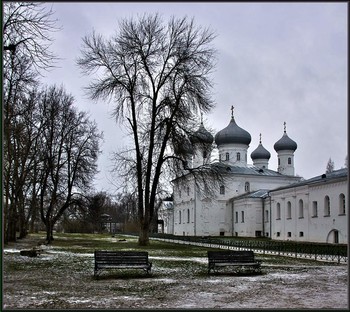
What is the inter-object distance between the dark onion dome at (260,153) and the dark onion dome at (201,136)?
43.8 m

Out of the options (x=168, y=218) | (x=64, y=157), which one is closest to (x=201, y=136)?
(x=64, y=157)

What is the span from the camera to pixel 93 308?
29.9 feet

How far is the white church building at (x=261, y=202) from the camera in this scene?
4403 cm

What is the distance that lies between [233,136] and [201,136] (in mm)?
38293

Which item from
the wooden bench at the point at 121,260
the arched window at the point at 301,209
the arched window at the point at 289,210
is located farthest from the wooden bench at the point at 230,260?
the arched window at the point at 289,210

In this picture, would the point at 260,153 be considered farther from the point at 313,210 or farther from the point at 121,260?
the point at 121,260

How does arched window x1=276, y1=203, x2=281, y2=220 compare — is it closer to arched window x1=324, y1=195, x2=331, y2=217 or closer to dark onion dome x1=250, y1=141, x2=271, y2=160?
arched window x1=324, y1=195, x2=331, y2=217

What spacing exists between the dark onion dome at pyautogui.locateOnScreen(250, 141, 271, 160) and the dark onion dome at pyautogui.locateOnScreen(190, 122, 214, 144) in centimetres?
4382

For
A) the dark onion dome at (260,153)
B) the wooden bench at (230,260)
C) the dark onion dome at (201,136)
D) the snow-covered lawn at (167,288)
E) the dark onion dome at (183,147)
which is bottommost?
the snow-covered lawn at (167,288)

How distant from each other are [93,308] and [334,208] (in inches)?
1451

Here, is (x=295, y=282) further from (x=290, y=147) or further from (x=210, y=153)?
(x=290, y=147)

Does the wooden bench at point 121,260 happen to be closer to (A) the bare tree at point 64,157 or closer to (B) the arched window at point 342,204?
(A) the bare tree at point 64,157

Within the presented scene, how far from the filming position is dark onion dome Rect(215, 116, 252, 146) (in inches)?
2751

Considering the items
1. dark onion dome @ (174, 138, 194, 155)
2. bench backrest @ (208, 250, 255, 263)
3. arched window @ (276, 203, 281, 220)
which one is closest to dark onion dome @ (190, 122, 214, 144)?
dark onion dome @ (174, 138, 194, 155)
